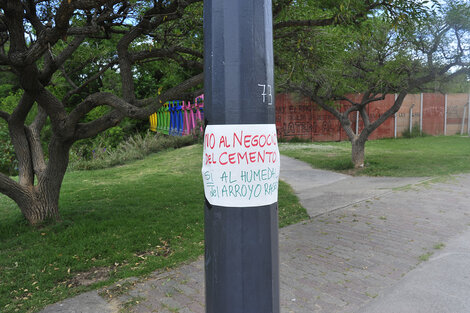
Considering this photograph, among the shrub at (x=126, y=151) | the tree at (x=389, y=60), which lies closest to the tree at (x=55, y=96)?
the tree at (x=389, y=60)

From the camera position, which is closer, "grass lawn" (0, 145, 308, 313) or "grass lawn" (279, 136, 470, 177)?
"grass lawn" (0, 145, 308, 313)

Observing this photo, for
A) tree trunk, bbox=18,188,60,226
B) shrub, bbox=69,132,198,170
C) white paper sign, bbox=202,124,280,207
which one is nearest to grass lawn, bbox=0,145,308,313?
tree trunk, bbox=18,188,60,226

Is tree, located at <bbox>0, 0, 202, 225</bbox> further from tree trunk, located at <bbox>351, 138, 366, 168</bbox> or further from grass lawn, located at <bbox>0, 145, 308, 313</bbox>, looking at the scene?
tree trunk, located at <bbox>351, 138, 366, 168</bbox>

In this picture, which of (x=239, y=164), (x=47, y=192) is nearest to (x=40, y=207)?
(x=47, y=192)

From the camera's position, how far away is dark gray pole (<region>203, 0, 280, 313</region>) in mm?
1696

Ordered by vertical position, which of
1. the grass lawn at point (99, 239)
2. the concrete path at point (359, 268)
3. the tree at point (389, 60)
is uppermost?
the tree at point (389, 60)

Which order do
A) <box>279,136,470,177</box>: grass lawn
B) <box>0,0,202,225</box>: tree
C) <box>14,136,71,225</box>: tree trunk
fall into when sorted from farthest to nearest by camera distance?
<box>279,136,470,177</box>: grass lawn → <box>14,136,71,225</box>: tree trunk → <box>0,0,202,225</box>: tree

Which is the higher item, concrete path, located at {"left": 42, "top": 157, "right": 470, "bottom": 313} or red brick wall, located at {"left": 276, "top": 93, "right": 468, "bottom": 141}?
red brick wall, located at {"left": 276, "top": 93, "right": 468, "bottom": 141}

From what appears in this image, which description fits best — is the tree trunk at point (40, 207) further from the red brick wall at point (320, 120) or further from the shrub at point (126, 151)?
the red brick wall at point (320, 120)

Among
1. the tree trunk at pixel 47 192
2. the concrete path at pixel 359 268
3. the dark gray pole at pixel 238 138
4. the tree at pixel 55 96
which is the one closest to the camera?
the dark gray pole at pixel 238 138

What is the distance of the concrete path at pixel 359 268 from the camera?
143 inches

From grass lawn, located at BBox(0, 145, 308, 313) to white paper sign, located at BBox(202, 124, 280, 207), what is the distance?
9.43ft

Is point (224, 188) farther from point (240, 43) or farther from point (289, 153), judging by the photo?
point (289, 153)

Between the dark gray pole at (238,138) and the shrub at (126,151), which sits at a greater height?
the dark gray pole at (238,138)
